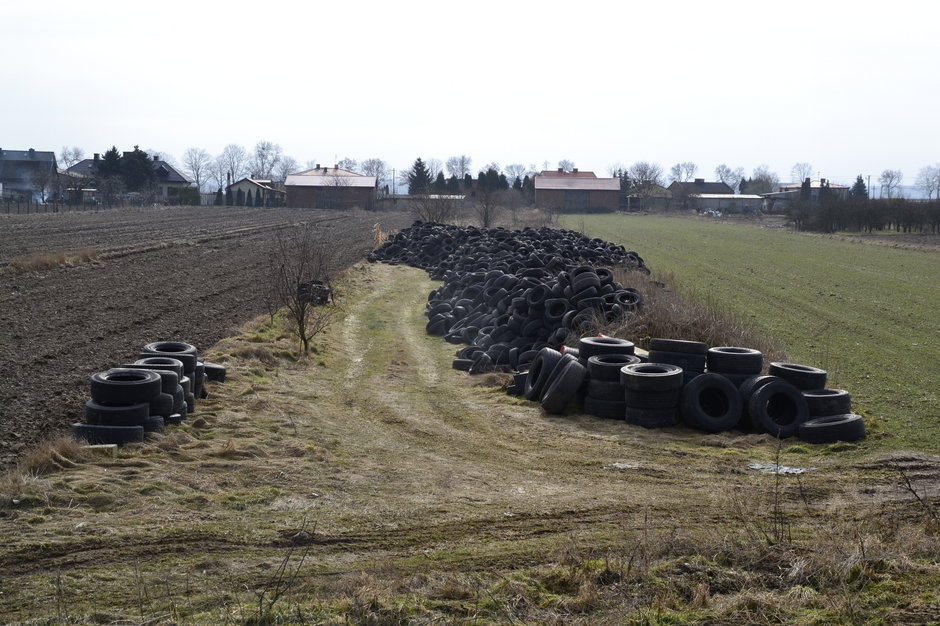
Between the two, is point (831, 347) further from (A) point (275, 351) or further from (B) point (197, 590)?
(B) point (197, 590)

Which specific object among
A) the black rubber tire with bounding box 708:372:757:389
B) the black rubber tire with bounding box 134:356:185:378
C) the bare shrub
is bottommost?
the black rubber tire with bounding box 708:372:757:389

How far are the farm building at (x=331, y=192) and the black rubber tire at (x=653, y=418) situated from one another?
10036cm

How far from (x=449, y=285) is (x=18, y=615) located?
20.1m

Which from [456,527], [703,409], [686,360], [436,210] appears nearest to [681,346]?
[686,360]

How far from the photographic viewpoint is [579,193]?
117812mm

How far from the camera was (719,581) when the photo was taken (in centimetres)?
633

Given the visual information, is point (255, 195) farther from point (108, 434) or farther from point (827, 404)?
point (827, 404)

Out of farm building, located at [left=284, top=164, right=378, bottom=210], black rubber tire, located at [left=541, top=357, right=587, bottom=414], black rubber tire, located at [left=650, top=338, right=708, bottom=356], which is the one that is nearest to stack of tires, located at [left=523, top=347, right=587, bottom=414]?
black rubber tire, located at [left=541, top=357, right=587, bottom=414]

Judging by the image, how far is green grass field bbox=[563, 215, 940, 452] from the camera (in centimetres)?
1287

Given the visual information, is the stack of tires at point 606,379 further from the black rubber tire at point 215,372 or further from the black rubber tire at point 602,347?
the black rubber tire at point 215,372

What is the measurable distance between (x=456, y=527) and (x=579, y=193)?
112735 millimetres

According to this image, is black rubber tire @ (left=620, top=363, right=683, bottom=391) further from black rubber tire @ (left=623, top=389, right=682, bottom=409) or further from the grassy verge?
the grassy verge

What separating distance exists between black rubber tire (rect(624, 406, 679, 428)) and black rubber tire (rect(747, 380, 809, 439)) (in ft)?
3.44

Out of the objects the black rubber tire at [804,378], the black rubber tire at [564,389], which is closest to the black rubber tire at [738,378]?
the black rubber tire at [804,378]
